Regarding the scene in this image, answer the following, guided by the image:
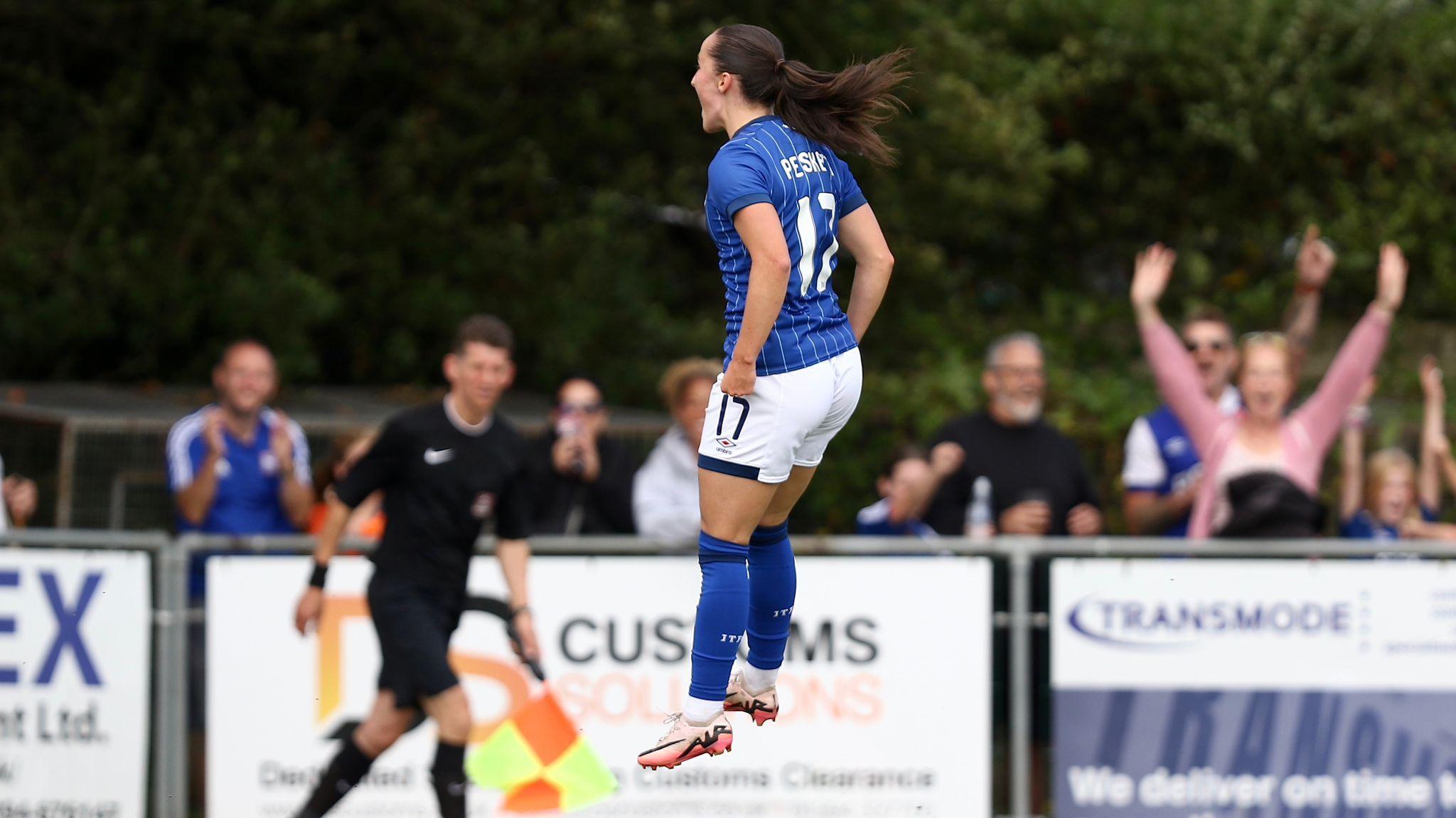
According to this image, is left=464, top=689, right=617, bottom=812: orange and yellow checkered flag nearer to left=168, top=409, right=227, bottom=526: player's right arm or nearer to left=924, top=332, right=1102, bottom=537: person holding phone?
left=168, top=409, right=227, bottom=526: player's right arm

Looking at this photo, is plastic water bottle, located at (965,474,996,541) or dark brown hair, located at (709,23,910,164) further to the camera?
plastic water bottle, located at (965,474,996,541)

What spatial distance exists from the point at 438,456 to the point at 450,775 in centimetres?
137

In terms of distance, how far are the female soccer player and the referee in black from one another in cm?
296

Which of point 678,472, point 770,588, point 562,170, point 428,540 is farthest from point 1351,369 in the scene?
point 562,170

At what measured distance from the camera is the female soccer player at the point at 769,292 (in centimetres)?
445

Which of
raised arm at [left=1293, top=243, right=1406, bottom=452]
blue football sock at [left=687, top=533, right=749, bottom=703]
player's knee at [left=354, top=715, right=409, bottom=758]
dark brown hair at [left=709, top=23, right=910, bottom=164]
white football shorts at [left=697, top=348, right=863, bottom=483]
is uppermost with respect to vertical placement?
dark brown hair at [left=709, top=23, right=910, bottom=164]

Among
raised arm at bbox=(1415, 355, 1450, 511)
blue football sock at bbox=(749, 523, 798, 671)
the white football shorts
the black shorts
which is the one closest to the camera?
the white football shorts

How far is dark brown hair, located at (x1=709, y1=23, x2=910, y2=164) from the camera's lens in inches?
182

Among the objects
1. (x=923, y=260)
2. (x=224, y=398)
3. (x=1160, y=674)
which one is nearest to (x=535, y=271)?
(x=923, y=260)

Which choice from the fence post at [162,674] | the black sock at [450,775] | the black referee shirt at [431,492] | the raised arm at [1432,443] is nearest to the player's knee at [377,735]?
the black sock at [450,775]

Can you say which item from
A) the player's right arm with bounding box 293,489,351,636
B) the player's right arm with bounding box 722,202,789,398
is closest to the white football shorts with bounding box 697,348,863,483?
the player's right arm with bounding box 722,202,789,398

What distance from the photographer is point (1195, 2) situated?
16219mm

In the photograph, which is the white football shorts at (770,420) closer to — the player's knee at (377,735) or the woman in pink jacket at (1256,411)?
the player's knee at (377,735)

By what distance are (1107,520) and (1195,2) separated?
603 cm
